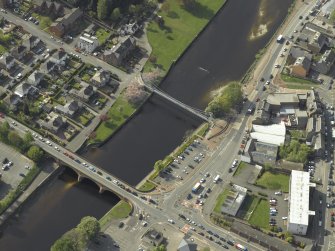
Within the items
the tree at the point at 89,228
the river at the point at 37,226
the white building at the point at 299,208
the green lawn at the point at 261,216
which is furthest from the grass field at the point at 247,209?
the tree at the point at 89,228

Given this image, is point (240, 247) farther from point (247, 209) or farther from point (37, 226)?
point (37, 226)

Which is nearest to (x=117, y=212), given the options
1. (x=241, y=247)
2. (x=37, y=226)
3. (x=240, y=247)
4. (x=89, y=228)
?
(x=89, y=228)

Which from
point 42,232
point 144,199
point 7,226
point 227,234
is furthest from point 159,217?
point 7,226

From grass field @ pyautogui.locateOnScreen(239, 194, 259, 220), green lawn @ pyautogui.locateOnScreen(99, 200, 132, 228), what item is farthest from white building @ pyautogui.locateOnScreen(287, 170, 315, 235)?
green lawn @ pyautogui.locateOnScreen(99, 200, 132, 228)

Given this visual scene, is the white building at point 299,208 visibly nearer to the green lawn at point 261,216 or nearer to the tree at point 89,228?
the green lawn at point 261,216

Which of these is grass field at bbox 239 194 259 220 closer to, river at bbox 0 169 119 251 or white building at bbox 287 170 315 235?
white building at bbox 287 170 315 235

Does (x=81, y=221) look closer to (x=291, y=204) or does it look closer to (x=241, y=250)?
(x=241, y=250)
